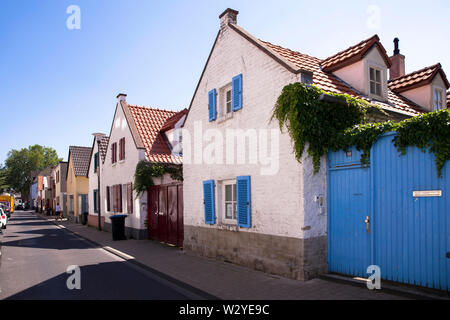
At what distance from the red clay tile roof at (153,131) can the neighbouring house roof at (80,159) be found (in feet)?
49.7

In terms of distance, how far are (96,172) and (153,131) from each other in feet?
26.6

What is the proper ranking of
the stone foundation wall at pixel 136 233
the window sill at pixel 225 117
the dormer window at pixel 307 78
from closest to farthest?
the dormer window at pixel 307 78
the window sill at pixel 225 117
the stone foundation wall at pixel 136 233

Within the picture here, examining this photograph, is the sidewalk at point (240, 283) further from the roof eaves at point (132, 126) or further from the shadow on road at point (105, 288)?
the roof eaves at point (132, 126)

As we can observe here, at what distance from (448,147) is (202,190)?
706cm

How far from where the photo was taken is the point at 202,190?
10.8 metres

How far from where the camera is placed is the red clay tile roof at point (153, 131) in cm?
1643

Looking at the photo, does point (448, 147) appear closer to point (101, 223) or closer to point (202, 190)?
point (202, 190)

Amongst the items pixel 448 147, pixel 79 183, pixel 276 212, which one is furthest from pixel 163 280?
pixel 79 183

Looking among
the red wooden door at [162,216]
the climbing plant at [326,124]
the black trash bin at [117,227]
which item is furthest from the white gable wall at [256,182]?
the black trash bin at [117,227]

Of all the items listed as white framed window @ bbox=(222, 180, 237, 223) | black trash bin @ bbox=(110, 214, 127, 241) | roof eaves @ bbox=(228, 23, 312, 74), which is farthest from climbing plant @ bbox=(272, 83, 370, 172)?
black trash bin @ bbox=(110, 214, 127, 241)

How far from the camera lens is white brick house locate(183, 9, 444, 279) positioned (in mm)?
7332

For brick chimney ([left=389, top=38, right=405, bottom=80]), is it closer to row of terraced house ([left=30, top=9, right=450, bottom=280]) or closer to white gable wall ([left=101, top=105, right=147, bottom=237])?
row of terraced house ([left=30, top=9, right=450, bottom=280])

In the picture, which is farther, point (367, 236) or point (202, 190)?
point (202, 190)

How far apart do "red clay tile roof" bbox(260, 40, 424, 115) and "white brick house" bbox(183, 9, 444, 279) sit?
0.05m
